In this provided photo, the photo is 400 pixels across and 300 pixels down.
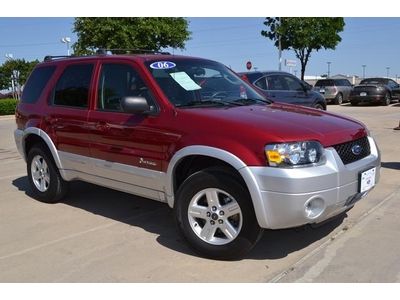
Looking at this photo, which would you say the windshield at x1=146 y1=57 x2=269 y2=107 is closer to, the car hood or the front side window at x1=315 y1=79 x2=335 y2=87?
the car hood

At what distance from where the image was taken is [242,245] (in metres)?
4.05

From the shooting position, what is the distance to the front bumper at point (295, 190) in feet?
12.2

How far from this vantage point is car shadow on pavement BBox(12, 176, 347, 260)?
14.7 feet

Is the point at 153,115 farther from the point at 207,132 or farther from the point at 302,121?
the point at 302,121

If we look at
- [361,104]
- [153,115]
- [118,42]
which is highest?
[118,42]

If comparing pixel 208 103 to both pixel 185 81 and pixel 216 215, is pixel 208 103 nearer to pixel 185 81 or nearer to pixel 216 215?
pixel 185 81

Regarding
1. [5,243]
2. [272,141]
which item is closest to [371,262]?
[272,141]

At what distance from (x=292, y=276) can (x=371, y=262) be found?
0.72 meters

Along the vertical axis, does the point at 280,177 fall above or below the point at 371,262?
above

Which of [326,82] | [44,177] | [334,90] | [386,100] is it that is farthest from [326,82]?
[44,177]

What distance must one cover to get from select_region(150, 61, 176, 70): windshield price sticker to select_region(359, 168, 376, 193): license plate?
2.10 meters

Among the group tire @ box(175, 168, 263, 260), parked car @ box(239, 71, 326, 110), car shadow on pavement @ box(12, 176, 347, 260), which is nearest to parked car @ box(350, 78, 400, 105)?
parked car @ box(239, 71, 326, 110)

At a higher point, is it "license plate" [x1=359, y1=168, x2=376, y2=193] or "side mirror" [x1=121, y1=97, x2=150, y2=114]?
"side mirror" [x1=121, y1=97, x2=150, y2=114]

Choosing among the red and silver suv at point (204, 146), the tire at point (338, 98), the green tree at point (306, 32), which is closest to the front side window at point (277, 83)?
the red and silver suv at point (204, 146)
